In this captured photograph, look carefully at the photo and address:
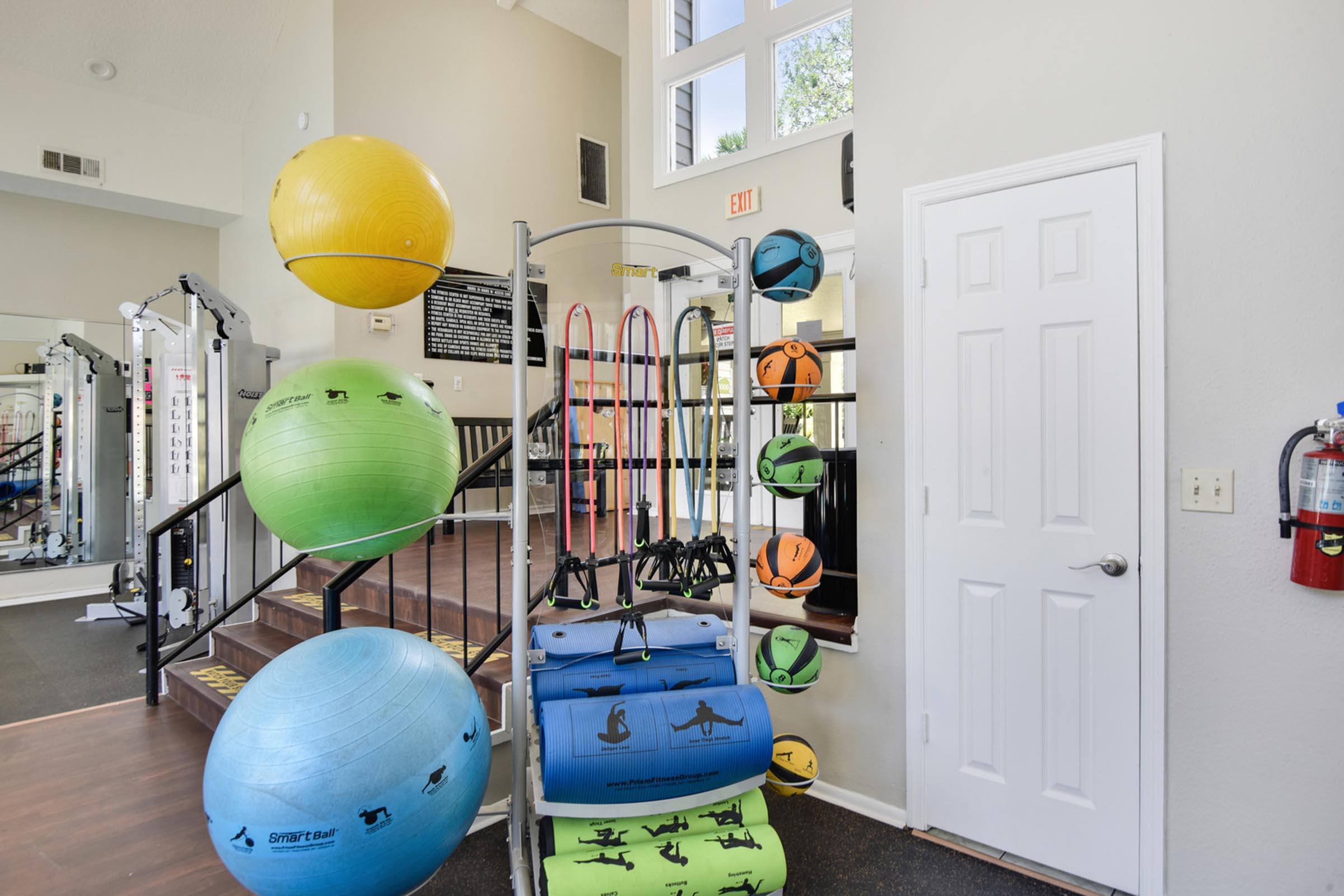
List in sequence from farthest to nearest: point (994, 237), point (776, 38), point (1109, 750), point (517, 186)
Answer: point (517, 186) < point (776, 38) < point (994, 237) < point (1109, 750)

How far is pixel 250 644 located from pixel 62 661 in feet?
5.96

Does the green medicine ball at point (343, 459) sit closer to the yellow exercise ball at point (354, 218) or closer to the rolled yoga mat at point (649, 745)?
the yellow exercise ball at point (354, 218)

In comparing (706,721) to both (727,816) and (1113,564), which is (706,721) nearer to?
(727,816)

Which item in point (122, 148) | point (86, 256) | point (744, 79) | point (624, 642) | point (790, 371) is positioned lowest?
point (624, 642)

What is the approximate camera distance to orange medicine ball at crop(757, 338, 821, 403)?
7.36ft

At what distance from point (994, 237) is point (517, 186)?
14.3ft

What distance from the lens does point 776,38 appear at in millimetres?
4887

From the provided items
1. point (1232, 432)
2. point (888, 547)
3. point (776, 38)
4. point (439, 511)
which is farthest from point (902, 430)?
point (776, 38)

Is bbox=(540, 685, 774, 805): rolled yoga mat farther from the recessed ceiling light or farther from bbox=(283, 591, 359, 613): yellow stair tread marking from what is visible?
the recessed ceiling light

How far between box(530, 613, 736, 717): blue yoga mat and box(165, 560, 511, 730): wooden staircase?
0.60 metres

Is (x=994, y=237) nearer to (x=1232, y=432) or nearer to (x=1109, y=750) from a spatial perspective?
(x=1232, y=432)

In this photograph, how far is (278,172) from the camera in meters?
4.86

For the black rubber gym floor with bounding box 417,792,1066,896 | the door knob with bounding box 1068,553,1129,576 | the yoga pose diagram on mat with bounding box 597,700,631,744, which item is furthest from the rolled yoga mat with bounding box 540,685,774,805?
the door knob with bounding box 1068,553,1129,576

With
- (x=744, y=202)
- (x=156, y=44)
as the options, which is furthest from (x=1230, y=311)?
(x=156, y=44)
